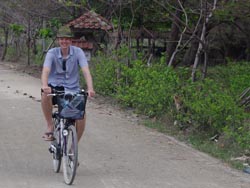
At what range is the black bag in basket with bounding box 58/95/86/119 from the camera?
7.28 metres

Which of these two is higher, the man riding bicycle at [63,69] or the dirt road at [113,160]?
the man riding bicycle at [63,69]

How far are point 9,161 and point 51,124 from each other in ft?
3.47

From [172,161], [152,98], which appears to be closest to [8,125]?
[152,98]

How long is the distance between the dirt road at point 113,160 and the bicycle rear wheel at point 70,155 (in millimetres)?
136

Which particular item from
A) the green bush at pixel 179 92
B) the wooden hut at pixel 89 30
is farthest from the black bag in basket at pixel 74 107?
the wooden hut at pixel 89 30

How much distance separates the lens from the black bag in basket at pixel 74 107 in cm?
728

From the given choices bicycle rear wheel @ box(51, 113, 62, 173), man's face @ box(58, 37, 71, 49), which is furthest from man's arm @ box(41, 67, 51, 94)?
bicycle rear wheel @ box(51, 113, 62, 173)

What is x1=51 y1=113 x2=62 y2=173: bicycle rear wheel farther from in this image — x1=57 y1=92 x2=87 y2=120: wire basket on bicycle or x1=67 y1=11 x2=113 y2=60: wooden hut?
x1=67 y1=11 x2=113 y2=60: wooden hut

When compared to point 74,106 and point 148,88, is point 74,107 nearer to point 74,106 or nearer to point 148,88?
point 74,106

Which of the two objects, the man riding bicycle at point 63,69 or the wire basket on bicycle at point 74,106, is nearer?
the wire basket on bicycle at point 74,106

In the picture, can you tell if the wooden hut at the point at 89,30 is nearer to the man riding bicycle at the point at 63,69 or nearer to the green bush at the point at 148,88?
the green bush at the point at 148,88

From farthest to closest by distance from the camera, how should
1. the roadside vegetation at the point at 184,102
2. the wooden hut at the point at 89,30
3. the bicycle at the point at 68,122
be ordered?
the wooden hut at the point at 89,30 → the roadside vegetation at the point at 184,102 → the bicycle at the point at 68,122

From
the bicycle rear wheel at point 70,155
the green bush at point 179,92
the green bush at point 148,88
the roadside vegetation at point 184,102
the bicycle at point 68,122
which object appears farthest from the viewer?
the green bush at point 148,88

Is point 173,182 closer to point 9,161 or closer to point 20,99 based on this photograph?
point 9,161
